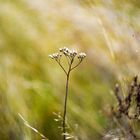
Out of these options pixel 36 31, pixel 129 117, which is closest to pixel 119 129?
pixel 129 117

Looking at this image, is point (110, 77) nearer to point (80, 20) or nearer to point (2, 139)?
point (80, 20)

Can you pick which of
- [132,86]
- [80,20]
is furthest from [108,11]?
[132,86]

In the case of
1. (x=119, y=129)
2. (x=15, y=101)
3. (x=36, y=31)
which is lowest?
(x=119, y=129)

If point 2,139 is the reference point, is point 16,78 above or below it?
above

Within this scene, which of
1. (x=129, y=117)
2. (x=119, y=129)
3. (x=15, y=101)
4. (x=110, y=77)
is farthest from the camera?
(x=110, y=77)

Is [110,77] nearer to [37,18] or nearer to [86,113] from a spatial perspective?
[86,113]

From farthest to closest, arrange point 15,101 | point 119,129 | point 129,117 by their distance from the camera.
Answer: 1. point 15,101
2. point 119,129
3. point 129,117

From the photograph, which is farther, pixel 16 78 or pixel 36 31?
pixel 36 31
